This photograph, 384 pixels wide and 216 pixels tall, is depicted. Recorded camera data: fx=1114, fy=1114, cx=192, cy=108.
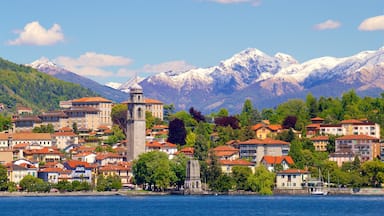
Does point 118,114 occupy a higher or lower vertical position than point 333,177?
higher

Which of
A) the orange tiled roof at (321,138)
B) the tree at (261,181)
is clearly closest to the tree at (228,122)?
the orange tiled roof at (321,138)

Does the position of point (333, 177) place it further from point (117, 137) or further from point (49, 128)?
point (49, 128)

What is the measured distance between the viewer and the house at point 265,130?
435ft

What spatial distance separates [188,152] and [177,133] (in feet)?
37.6

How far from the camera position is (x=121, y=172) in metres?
115

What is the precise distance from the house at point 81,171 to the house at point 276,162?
18.0 metres

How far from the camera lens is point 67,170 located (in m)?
115

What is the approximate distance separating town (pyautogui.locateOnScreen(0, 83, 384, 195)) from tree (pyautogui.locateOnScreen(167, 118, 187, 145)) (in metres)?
0.12

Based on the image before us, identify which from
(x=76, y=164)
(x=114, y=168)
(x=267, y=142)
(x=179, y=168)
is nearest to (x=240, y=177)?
(x=179, y=168)

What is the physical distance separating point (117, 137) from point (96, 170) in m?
20.0

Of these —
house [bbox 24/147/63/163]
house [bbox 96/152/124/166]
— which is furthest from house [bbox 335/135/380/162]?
house [bbox 24/147/63/163]

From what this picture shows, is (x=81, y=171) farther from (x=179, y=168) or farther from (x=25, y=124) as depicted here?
(x=25, y=124)
